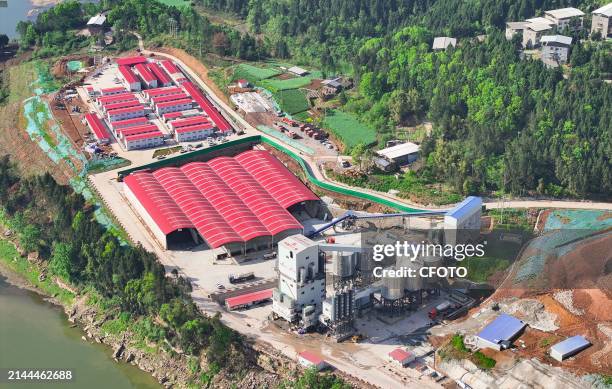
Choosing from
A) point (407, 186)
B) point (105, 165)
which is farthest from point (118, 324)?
point (407, 186)

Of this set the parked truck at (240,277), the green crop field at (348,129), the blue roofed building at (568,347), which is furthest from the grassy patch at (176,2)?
the blue roofed building at (568,347)

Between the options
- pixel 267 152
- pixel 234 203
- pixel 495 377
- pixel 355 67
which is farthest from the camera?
pixel 355 67

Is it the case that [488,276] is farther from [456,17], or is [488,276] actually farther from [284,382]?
[456,17]

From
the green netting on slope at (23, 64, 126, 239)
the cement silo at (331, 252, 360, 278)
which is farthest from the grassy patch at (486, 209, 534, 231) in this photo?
the green netting on slope at (23, 64, 126, 239)

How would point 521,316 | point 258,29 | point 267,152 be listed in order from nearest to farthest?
point 521,316
point 267,152
point 258,29

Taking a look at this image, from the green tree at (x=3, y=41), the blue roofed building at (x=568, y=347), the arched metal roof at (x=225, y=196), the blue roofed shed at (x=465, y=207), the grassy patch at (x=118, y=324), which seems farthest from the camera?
the green tree at (x=3, y=41)

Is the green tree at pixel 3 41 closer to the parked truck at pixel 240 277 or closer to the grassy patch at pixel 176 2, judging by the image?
the grassy patch at pixel 176 2

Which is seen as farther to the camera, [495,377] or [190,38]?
[190,38]

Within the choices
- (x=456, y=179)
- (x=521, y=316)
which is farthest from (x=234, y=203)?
(x=521, y=316)
